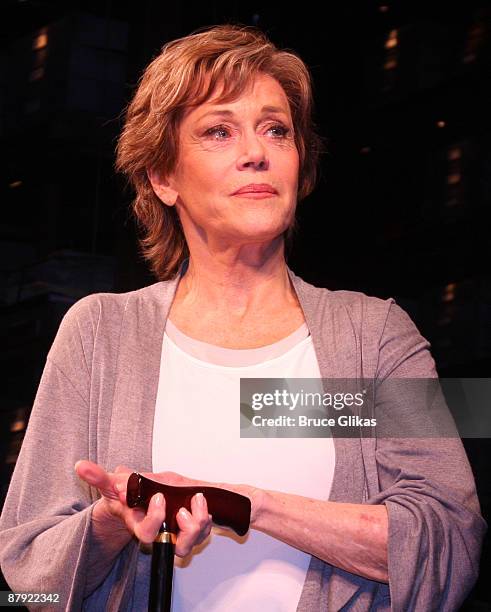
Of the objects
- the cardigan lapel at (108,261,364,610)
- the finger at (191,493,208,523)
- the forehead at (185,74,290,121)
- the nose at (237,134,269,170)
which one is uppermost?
the forehead at (185,74,290,121)

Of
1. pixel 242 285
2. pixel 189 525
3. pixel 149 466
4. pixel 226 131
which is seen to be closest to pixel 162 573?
pixel 189 525

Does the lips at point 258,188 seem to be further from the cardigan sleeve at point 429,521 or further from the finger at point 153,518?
the finger at point 153,518

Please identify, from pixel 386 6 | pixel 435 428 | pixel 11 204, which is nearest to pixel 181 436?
pixel 435 428

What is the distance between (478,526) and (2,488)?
1.01 m

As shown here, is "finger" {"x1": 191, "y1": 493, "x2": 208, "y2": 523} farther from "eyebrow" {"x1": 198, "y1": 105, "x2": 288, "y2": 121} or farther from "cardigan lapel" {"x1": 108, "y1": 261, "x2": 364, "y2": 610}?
Answer: "eyebrow" {"x1": 198, "y1": 105, "x2": 288, "y2": 121}

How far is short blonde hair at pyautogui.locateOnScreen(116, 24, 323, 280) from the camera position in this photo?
1638mm

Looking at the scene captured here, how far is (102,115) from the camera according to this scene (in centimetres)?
222

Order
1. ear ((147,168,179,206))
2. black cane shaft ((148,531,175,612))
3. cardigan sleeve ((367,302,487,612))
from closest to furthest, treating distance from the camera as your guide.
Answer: black cane shaft ((148,531,175,612)) < cardigan sleeve ((367,302,487,612)) < ear ((147,168,179,206))

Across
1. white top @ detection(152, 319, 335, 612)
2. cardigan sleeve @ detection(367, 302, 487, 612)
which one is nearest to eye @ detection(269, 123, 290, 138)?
white top @ detection(152, 319, 335, 612)

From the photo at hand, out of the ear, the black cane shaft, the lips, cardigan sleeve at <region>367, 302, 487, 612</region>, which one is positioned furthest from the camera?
the ear

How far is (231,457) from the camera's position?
1.44m

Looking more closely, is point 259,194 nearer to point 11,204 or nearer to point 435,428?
point 435,428

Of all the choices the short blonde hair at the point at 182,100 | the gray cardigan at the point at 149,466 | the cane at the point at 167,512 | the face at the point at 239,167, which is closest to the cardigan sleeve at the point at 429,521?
the gray cardigan at the point at 149,466

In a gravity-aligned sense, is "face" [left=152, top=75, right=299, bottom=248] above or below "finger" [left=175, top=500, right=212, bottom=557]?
above
